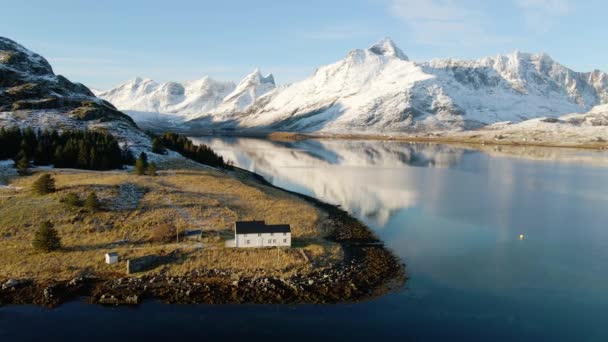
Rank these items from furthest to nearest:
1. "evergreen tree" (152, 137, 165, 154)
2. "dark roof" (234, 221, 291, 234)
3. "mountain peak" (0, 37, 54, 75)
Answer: "mountain peak" (0, 37, 54, 75), "evergreen tree" (152, 137, 165, 154), "dark roof" (234, 221, 291, 234)

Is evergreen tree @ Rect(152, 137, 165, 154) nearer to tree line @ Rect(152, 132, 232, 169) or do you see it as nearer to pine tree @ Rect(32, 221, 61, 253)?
tree line @ Rect(152, 132, 232, 169)

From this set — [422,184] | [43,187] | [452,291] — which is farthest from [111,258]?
[422,184]

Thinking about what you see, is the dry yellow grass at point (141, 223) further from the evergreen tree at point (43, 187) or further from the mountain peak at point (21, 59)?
the mountain peak at point (21, 59)

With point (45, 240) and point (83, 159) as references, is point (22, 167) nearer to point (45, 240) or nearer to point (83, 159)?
point (83, 159)

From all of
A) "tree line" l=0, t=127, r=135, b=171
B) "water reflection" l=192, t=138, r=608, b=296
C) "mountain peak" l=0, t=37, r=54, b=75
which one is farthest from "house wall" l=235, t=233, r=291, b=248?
"mountain peak" l=0, t=37, r=54, b=75

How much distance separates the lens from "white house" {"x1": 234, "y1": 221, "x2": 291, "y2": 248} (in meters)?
48.6

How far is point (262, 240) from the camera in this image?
1927 inches

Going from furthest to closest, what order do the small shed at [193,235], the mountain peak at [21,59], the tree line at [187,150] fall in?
1. the mountain peak at [21,59]
2. the tree line at [187,150]
3. the small shed at [193,235]

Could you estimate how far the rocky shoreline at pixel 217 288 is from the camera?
127ft

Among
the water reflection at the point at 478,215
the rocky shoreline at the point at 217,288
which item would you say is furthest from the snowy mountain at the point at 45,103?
the rocky shoreline at the point at 217,288

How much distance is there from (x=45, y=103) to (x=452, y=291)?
131m

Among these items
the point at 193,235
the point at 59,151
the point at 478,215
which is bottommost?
the point at 478,215

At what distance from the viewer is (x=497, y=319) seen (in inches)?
1453

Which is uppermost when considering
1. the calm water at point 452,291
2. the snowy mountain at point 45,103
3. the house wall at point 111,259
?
the snowy mountain at point 45,103
